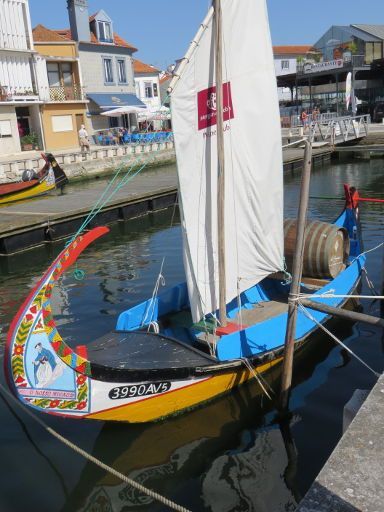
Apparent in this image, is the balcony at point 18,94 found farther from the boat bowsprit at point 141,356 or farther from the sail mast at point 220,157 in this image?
the sail mast at point 220,157

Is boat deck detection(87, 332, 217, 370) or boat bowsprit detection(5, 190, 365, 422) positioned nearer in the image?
boat bowsprit detection(5, 190, 365, 422)

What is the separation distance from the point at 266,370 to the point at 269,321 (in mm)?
927

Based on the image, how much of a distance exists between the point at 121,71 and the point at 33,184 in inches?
1202

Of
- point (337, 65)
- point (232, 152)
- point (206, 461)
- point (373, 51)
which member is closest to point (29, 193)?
point (232, 152)

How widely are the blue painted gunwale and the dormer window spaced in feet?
143

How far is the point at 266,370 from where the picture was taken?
8.27m

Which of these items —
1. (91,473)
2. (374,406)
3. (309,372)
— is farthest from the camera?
(309,372)

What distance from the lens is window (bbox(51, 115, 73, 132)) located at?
4122cm

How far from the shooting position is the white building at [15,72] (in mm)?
36656

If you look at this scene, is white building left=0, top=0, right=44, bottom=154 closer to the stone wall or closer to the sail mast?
the stone wall

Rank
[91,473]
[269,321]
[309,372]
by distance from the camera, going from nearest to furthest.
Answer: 1. [91,473]
2. [269,321]
3. [309,372]

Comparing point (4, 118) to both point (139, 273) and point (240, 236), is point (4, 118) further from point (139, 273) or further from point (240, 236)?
point (240, 236)

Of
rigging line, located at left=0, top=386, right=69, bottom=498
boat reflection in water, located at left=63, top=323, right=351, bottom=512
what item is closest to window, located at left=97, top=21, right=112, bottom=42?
rigging line, located at left=0, top=386, right=69, bottom=498

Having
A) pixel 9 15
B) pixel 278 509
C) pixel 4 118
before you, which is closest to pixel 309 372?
pixel 278 509
